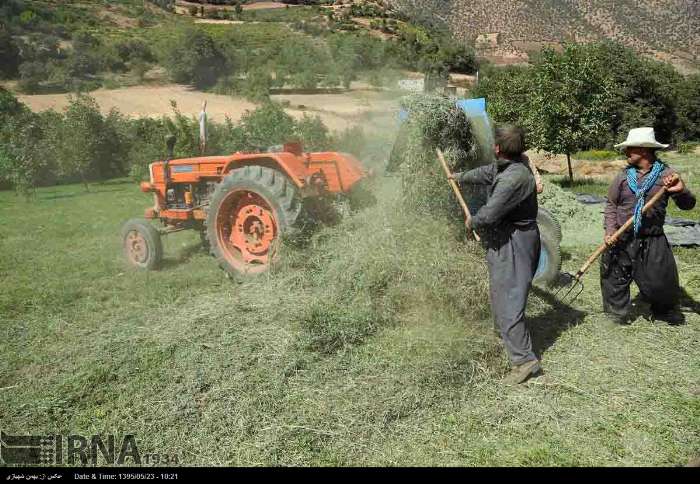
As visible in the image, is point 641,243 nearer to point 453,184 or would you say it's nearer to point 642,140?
point 642,140

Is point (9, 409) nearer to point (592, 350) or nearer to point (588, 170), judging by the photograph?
point (592, 350)

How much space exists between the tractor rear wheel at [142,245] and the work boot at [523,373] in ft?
14.0

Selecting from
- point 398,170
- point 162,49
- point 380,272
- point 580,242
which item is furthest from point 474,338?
point 162,49

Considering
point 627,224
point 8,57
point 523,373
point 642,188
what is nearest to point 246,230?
point 523,373

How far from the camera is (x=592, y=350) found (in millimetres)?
3820

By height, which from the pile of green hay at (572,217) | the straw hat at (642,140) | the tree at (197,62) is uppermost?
the tree at (197,62)

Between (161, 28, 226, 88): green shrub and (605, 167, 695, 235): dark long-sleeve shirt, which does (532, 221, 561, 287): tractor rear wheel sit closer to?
(605, 167, 695, 235): dark long-sleeve shirt

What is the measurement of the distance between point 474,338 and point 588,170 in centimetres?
1528

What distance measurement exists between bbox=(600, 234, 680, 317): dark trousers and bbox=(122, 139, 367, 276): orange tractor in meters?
2.37

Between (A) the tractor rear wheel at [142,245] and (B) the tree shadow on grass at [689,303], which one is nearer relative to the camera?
(B) the tree shadow on grass at [689,303]

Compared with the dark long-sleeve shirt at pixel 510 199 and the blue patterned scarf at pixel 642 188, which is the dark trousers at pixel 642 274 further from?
the dark long-sleeve shirt at pixel 510 199

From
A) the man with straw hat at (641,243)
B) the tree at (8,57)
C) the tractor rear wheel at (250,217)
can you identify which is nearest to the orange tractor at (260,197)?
the tractor rear wheel at (250,217)

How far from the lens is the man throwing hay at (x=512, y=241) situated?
11.3 ft
